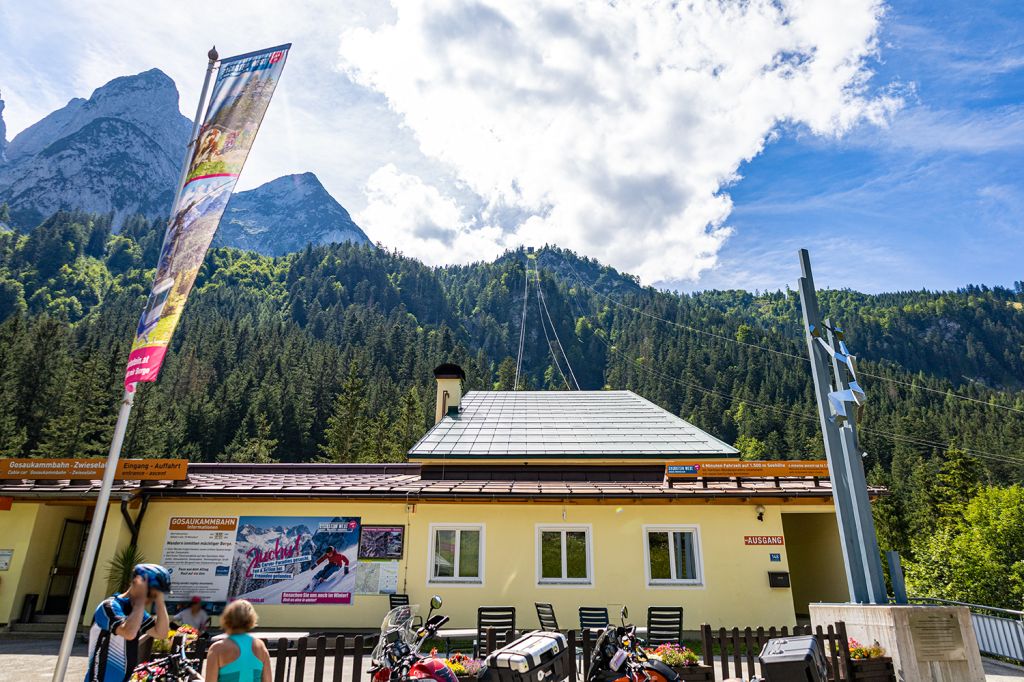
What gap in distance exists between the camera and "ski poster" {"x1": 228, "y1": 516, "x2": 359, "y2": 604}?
1365 cm

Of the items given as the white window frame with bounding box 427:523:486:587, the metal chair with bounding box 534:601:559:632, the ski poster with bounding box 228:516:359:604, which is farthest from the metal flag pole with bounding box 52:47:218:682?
the metal chair with bounding box 534:601:559:632

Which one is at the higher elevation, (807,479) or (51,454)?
(51,454)

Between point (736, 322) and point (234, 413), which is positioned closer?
point (234, 413)

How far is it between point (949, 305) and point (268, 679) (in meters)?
239

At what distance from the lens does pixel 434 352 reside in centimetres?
10169

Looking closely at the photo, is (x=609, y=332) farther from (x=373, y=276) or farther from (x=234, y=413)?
(x=234, y=413)

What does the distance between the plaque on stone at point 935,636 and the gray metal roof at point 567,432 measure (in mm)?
8580

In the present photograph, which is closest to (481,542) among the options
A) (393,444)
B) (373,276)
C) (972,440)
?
(393,444)

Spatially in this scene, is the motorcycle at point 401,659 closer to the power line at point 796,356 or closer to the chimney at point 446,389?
the chimney at point 446,389

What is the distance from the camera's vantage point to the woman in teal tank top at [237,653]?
432cm

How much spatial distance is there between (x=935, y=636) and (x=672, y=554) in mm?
6271

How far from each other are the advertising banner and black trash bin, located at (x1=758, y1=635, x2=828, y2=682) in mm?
12841

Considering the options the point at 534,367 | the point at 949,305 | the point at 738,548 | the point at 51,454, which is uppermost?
the point at 949,305

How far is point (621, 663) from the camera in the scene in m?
5.89
